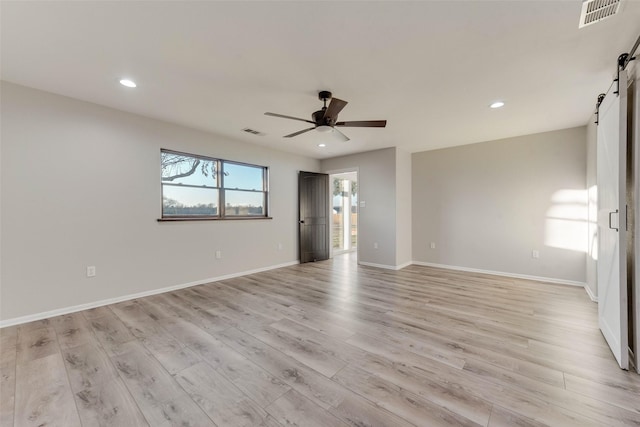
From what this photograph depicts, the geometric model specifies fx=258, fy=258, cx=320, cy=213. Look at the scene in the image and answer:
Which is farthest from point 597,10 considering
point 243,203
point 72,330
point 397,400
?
point 72,330

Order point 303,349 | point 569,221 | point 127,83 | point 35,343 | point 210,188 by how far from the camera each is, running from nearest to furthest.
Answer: point 303,349 → point 35,343 → point 127,83 → point 569,221 → point 210,188

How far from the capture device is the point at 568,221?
13.6ft

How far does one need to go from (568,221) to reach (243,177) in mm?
5598

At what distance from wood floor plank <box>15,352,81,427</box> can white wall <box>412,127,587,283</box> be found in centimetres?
561

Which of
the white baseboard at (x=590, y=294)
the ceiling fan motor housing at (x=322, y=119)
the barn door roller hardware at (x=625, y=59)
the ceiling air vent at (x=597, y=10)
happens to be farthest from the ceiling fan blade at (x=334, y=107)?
the white baseboard at (x=590, y=294)

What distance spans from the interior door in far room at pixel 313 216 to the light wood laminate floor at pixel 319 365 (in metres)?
2.63

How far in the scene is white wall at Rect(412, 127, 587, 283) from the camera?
413 cm

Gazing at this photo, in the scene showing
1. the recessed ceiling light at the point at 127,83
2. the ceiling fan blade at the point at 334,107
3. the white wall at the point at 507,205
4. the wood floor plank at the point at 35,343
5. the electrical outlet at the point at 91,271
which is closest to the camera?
the wood floor plank at the point at 35,343

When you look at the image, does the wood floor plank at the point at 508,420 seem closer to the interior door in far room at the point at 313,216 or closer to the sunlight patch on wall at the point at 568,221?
the sunlight patch on wall at the point at 568,221

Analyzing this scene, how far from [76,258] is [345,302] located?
3338 millimetres

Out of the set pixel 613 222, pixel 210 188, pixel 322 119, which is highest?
pixel 322 119

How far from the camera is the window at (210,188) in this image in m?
4.00

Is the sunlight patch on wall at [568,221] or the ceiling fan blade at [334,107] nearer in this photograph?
the ceiling fan blade at [334,107]

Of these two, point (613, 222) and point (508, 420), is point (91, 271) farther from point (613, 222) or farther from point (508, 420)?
point (613, 222)
